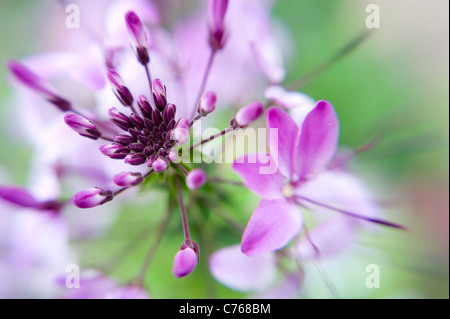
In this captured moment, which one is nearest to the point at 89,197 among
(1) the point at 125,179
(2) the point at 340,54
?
(1) the point at 125,179

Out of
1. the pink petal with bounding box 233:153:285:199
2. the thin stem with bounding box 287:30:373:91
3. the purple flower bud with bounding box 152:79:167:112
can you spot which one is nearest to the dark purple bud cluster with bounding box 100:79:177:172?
the purple flower bud with bounding box 152:79:167:112

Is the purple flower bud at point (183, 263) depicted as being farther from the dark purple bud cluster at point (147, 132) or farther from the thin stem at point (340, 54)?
the thin stem at point (340, 54)

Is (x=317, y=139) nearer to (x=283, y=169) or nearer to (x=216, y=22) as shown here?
(x=283, y=169)

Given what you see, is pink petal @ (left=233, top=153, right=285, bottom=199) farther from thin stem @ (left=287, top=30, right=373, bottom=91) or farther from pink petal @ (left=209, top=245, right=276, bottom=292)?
thin stem @ (left=287, top=30, right=373, bottom=91)

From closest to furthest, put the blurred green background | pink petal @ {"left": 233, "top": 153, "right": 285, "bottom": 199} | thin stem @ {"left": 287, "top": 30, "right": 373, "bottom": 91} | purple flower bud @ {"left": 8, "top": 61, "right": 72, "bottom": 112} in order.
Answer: pink petal @ {"left": 233, "top": 153, "right": 285, "bottom": 199}, purple flower bud @ {"left": 8, "top": 61, "right": 72, "bottom": 112}, thin stem @ {"left": 287, "top": 30, "right": 373, "bottom": 91}, the blurred green background

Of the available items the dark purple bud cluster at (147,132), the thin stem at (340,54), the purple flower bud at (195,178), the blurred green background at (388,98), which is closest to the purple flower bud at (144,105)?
the dark purple bud cluster at (147,132)
